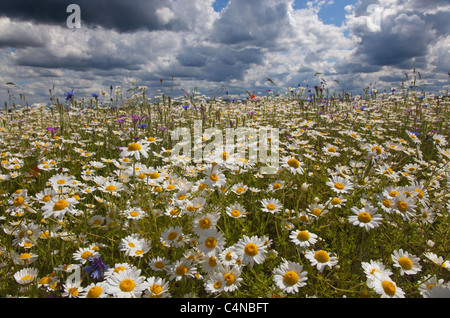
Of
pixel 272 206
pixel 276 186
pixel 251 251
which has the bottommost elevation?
pixel 251 251

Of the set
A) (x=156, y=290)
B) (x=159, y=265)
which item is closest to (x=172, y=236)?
(x=159, y=265)

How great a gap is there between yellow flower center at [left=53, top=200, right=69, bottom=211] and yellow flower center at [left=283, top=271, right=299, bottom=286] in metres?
1.79

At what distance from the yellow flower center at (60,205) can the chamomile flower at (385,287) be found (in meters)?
2.36

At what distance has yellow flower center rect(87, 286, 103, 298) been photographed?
4.96ft

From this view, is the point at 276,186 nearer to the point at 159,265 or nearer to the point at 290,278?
the point at 290,278

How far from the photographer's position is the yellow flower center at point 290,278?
1.71 meters

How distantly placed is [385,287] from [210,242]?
126 cm

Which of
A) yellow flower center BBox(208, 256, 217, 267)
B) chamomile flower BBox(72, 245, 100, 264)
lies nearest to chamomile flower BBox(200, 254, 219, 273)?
yellow flower center BBox(208, 256, 217, 267)

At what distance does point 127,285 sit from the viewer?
1572 millimetres

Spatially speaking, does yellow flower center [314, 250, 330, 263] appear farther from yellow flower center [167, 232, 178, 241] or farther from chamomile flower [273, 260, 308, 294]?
yellow flower center [167, 232, 178, 241]

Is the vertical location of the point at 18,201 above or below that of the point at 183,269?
above
